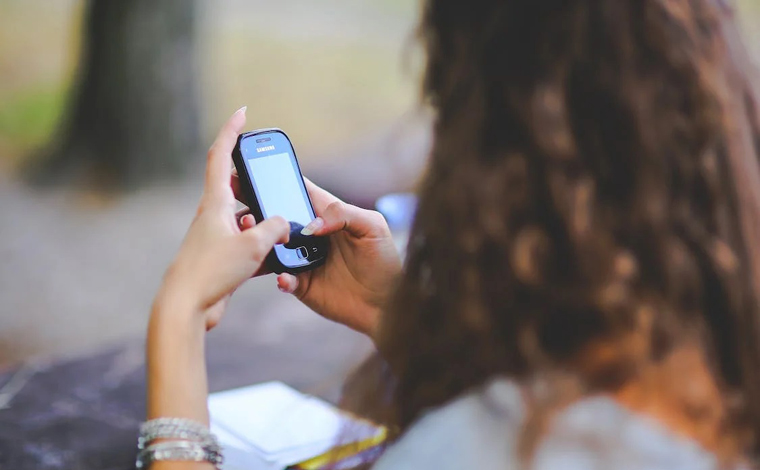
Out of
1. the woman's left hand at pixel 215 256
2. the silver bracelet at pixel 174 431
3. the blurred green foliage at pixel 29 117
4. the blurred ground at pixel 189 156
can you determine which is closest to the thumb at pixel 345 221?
the woman's left hand at pixel 215 256

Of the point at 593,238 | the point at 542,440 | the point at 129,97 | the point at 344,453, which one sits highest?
the point at 129,97

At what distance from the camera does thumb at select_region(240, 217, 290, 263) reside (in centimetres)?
73

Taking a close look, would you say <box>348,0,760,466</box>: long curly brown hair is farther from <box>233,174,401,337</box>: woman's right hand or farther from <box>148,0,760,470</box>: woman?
<box>233,174,401,337</box>: woman's right hand

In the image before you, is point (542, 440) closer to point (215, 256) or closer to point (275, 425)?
point (215, 256)

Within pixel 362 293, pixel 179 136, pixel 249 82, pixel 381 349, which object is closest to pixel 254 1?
pixel 249 82

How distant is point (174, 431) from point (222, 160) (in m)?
0.29

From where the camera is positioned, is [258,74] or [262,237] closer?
[262,237]

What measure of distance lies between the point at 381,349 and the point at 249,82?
123 inches

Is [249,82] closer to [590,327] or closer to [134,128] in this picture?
[134,128]

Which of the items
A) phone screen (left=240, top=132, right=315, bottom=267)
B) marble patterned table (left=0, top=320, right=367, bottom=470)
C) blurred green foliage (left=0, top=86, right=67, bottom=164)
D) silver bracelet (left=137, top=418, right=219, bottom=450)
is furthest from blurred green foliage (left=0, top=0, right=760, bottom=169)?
silver bracelet (left=137, top=418, right=219, bottom=450)

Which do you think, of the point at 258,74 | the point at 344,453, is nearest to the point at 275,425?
the point at 344,453

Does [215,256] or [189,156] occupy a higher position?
[215,256]

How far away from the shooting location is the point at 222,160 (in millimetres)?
816

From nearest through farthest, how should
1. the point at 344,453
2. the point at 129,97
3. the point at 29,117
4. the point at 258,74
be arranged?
1. the point at 344,453
2. the point at 29,117
3. the point at 129,97
4. the point at 258,74
